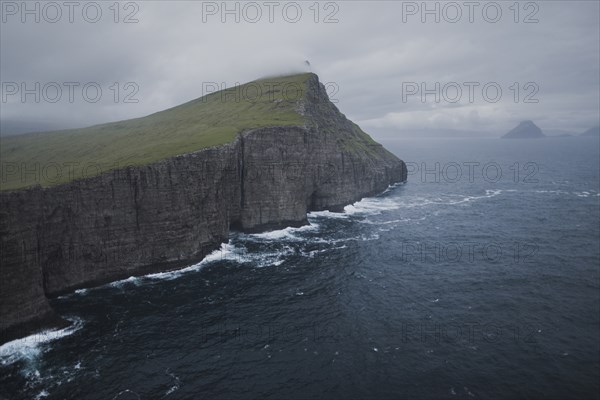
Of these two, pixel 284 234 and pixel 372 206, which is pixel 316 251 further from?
pixel 372 206

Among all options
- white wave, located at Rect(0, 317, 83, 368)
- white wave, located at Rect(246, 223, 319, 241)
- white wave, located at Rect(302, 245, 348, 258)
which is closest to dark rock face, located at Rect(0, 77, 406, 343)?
white wave, located at Rect(0, 317, 83, 368)

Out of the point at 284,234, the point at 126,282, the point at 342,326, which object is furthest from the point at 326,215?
the point at 126,282

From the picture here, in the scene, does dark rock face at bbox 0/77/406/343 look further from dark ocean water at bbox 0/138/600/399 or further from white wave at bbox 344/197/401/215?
white wave at bbox 344/197/401/215

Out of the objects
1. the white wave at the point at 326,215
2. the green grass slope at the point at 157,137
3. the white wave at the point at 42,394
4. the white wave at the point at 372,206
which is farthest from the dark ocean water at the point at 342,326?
the white wave at the point at 372,206

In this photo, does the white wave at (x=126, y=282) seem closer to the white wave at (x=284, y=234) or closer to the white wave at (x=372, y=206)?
the white wave at (x=284, y=234)

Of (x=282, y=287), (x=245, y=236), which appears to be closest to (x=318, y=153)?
(x=245, y=236)

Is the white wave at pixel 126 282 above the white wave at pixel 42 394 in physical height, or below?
above

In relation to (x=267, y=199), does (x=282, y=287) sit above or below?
below

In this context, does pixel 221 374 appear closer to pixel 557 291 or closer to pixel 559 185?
pixel 557 291
